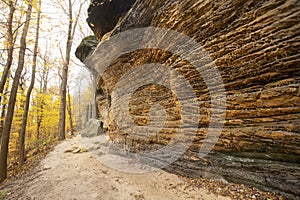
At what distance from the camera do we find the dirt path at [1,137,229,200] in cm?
374

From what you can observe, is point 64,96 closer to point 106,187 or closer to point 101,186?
point 101,186

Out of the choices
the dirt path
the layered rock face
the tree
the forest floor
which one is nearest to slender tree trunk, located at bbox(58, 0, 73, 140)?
the tree

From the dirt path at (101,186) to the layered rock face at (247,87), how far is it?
633 millimetres

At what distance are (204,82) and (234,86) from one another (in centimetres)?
77

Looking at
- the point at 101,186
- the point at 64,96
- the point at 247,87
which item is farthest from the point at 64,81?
the point at 247,87

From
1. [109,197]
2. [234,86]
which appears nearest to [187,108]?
[234,86]

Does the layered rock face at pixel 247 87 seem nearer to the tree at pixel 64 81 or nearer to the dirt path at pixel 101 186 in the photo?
the dirt path at pixel 101 186

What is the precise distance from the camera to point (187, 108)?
4.47m

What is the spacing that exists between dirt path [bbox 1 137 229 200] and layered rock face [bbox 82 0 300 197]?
63 cm

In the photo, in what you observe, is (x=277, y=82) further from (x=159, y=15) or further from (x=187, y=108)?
(x=159, y=15)

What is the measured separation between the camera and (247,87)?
3357 mm

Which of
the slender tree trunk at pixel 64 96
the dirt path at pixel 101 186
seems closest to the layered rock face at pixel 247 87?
the dirt path at pixel 101 186

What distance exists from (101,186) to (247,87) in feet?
15.9

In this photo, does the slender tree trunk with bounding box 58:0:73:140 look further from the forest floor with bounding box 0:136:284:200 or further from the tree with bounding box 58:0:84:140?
the forest floor with bounding box 0:136:284:200
